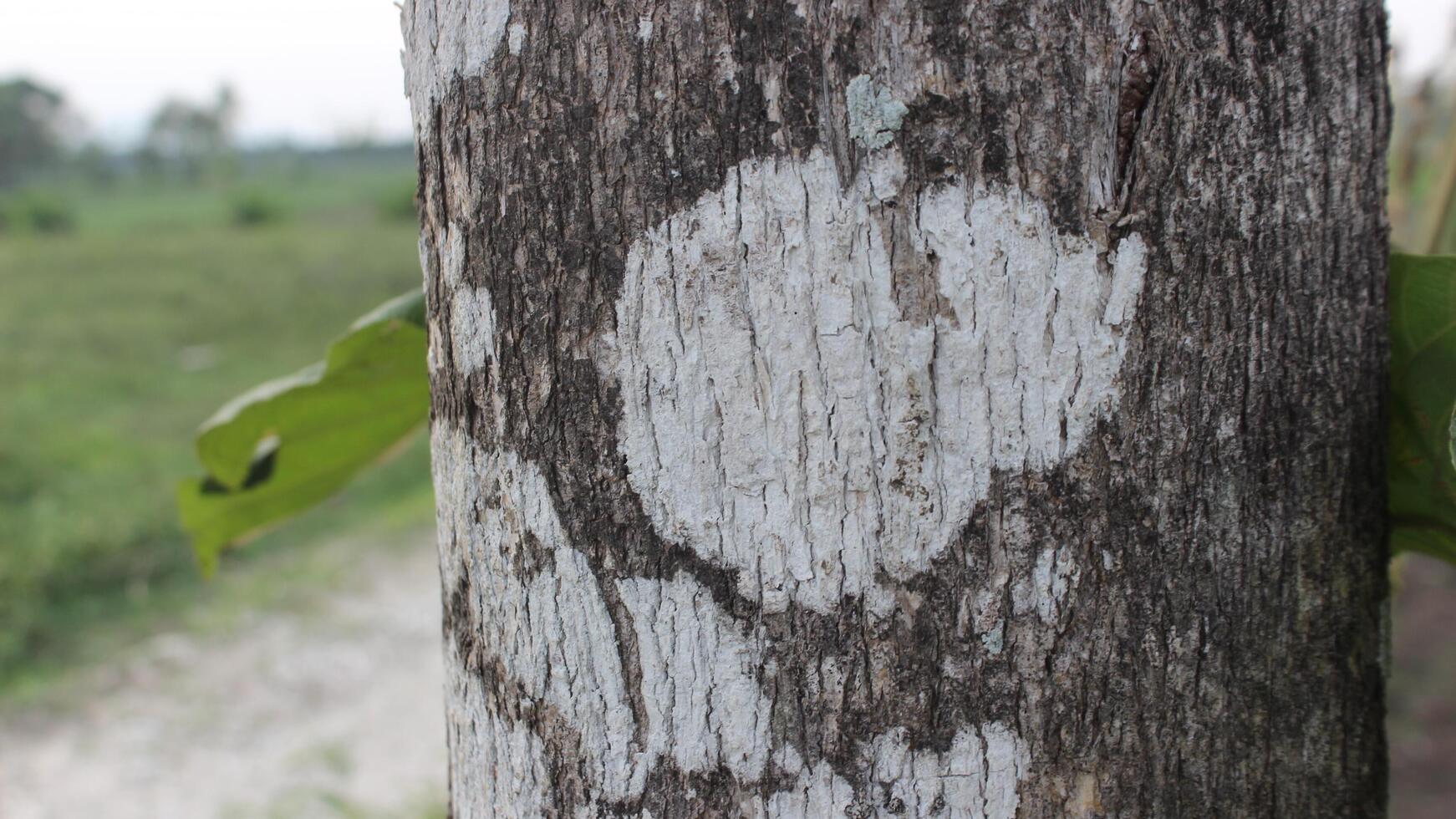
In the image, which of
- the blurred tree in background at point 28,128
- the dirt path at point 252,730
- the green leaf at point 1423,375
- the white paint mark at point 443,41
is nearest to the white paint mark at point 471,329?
the white paint mark at point 443,41

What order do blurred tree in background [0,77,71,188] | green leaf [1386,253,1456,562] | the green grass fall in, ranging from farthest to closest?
blurred tree in background [0,77,71,188]
the green grass
green leaf [1386,253,1456,562]

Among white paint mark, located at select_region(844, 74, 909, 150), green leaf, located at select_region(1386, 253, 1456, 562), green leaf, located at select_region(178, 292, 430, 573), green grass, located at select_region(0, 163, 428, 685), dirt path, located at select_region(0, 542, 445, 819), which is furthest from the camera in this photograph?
green grass, located at select_region(0, 163, 428, 685)

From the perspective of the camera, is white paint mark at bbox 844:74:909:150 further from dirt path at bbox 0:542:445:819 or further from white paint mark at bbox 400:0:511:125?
dirt path at bbox 0:542:445:819

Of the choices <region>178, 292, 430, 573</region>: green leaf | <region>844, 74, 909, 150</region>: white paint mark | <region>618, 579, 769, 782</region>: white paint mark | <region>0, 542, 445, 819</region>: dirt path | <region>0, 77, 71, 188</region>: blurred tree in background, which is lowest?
<region>0, 542, 445, 819</region>: dirt path

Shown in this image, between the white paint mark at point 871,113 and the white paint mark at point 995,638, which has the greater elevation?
the white paint mark at point 871,113

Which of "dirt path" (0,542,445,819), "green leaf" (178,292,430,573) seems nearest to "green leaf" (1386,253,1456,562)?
"green leaf" (178,292,430,573)

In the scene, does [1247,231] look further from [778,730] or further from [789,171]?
[778,730]

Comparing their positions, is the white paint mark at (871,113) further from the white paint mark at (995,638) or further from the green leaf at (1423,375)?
the green leaf at (1423,375)

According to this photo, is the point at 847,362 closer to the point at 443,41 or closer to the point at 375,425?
the point at 443,41
